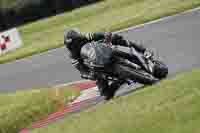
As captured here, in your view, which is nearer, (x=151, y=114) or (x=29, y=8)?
(x=151, y=114)

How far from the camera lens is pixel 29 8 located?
1049 inches

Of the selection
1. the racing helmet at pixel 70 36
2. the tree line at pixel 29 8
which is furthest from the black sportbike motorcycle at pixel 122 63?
the tree line at pixel 29 8

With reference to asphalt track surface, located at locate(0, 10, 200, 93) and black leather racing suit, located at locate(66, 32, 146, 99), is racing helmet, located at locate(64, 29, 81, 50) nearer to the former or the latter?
black leather racing suit, located at locate(66, 32, 146, 99)

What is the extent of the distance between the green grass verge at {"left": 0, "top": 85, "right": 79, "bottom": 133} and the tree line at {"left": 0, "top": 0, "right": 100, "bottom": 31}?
13.9m

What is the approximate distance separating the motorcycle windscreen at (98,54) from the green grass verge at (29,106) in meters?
2.05

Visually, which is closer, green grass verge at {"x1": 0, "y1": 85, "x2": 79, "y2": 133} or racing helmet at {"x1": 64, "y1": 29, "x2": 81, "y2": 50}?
racing helmet at {"x1": 64, "y1": 29, "x2": 81, "y2": 50}

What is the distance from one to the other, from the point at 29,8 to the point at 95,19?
11.5ft

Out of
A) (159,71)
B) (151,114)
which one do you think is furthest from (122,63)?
(151,114)

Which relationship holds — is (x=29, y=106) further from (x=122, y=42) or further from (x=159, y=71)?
(x=159, y=71)

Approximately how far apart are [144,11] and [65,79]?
8110mm

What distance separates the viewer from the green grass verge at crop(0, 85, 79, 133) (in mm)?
10992

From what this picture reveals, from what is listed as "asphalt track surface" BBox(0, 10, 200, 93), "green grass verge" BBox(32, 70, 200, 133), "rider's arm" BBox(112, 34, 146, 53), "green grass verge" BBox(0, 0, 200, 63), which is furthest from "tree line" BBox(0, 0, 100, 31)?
"green grass verge" BBox(32, 70, 200, 133)

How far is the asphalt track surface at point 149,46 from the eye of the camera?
12378 millimetres

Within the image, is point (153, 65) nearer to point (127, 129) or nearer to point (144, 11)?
point (127, 129)
